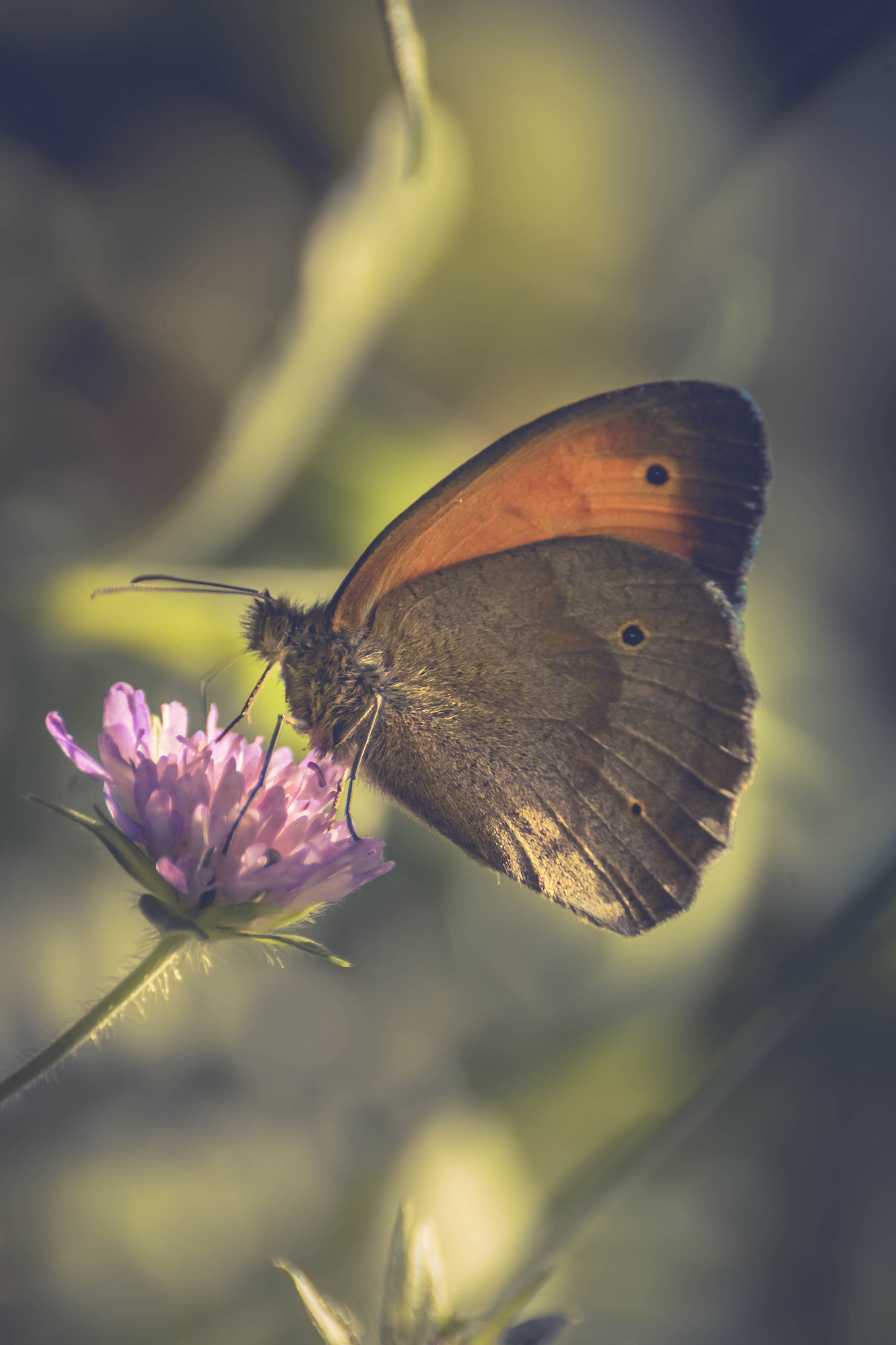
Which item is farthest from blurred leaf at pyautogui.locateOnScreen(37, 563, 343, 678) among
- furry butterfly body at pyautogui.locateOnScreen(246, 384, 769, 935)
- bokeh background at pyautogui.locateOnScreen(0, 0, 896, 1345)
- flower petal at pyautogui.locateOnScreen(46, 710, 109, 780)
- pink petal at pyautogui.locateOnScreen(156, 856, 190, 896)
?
pink petal at pyautogui.locateOnScreen(156, 856, 190, 896)

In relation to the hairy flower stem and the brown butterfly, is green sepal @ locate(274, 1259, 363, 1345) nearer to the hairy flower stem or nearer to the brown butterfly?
the hairy flower stem

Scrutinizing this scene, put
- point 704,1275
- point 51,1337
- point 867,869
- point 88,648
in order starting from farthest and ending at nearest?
point 867,869, point 704,1275, point 88,648, point 51,1337

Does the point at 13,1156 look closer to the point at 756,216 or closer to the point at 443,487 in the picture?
the point at 443,487

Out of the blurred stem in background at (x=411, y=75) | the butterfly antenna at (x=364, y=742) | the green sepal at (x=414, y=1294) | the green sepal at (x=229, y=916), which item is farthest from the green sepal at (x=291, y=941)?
the blurred stem in background at (x=411, y=75)

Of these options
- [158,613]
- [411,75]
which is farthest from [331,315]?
[158,613]

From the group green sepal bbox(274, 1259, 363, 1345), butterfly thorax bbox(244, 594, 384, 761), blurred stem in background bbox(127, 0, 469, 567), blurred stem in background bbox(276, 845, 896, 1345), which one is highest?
blurred stem in background bbox(127, 0, 469, 567)

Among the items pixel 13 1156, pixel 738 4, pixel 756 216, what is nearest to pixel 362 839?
pixel 13 1156

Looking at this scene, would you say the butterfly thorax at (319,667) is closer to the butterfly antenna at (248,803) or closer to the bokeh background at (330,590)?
the butterfly antenna at (248,803)
